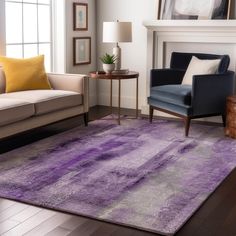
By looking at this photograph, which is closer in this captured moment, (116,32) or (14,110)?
(14,110)

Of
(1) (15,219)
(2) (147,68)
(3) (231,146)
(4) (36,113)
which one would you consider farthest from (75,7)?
(1) (15,219)

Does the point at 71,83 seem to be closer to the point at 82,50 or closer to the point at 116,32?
the point at 116,32

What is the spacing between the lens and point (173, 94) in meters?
5.01

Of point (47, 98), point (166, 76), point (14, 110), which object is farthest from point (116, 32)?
point (14, 110)

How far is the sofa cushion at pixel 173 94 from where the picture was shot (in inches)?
192

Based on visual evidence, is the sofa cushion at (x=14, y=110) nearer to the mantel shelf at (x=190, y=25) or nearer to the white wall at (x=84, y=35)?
the white wall at (x=84, y=35)

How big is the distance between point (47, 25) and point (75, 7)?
434mm

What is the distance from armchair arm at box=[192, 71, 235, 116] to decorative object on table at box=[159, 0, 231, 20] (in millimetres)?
809

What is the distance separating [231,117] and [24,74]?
2.20 metres

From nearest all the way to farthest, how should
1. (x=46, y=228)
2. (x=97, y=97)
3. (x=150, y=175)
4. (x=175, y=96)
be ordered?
(x=46, y=228), (x=150, y=175), (x=175, y=96), (x=97, y=97)

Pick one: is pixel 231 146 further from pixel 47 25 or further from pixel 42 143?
pixel 47 25

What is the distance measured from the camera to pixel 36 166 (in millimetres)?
3846

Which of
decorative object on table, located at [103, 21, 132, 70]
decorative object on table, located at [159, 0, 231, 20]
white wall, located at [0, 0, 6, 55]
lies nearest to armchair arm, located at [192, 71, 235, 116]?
decorative object on table, located at [159, 0, 231, 20]

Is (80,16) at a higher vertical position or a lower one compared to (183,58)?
higher
